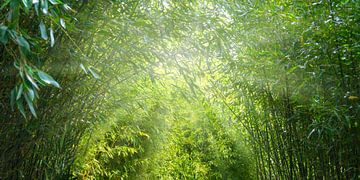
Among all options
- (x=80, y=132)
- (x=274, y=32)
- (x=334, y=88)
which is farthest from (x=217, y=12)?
(x=80, y=132)

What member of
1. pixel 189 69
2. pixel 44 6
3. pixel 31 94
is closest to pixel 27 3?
pixel 44 6

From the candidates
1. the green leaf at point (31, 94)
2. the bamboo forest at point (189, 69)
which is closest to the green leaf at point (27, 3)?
the bamboo forest at point (189, 69)

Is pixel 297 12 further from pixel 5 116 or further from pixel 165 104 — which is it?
pixel 165 104

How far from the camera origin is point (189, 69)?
2.43m

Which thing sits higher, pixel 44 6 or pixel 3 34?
pixel 44 6

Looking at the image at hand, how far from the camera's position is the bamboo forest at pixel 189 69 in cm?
185

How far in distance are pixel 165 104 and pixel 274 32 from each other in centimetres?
199

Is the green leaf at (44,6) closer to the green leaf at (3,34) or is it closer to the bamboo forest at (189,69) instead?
the bamboo forest at (189,69)

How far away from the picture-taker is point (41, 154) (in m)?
2.34

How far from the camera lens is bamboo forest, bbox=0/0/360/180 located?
185 cm

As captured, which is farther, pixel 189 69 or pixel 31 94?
pixel 189 69

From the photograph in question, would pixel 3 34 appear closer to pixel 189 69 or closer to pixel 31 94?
pixel 31 94

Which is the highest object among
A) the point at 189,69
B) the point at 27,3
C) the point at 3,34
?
the point at 27,3

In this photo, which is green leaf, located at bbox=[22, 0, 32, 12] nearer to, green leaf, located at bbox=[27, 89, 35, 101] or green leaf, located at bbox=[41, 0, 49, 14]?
green leaf, located at bbox=[41, 0, 49, 14]
